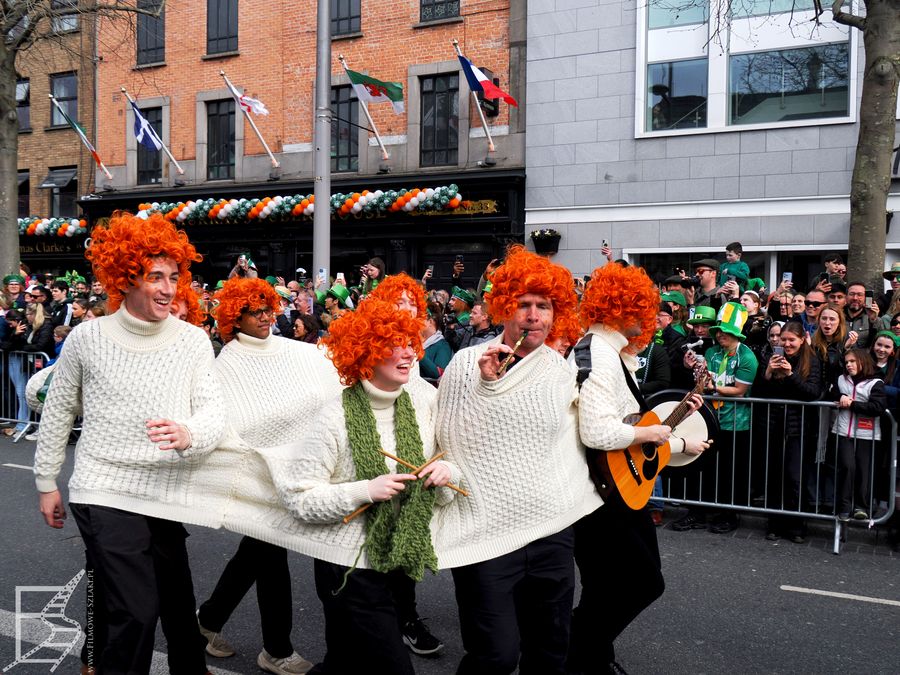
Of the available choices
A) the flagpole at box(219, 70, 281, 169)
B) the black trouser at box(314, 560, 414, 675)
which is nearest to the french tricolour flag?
the flagpole at box(219, 70, 281, 169)

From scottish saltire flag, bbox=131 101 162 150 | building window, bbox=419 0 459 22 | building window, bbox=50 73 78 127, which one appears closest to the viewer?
building window, bbox=419 0 459 22

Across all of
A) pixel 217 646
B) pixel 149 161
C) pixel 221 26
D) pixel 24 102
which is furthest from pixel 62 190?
pixel 217 646

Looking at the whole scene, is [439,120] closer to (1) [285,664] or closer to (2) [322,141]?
(2) [322,141]

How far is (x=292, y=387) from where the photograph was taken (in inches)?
175

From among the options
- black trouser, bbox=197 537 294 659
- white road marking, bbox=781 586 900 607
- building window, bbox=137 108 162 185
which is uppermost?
building window, bbox=137 108 162 185

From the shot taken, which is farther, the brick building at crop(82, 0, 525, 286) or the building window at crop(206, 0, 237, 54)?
the building window at crop(206, 0, 237, 54)

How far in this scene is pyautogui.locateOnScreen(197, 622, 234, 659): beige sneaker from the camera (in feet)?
14.8

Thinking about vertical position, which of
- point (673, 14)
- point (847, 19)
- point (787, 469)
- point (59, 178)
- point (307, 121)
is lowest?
point (787, 469)

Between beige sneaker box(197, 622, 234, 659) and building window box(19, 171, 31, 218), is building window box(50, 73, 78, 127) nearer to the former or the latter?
building window box(19, 171, 31, 218)

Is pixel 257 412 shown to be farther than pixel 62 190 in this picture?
No

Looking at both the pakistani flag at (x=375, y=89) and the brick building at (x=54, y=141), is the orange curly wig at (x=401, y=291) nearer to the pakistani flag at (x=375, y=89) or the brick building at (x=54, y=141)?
the pakistani flag at (x=375, y=89)

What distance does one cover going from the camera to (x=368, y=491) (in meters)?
3.06

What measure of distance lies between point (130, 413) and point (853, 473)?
218 inches

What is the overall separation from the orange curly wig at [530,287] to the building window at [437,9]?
51.0ft
